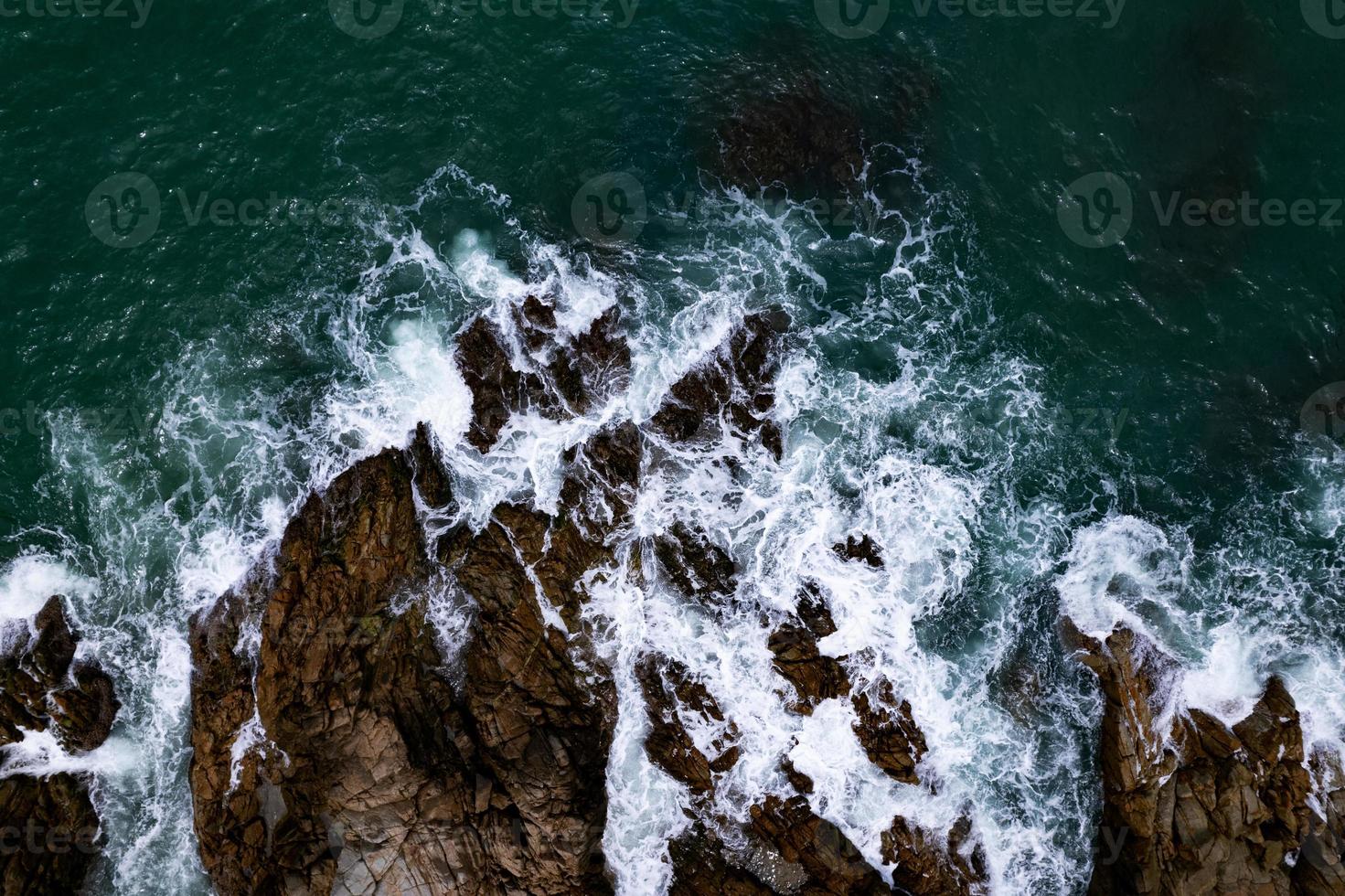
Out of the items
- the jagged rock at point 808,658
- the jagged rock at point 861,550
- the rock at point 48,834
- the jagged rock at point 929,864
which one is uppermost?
the jagged rock at point 861,550

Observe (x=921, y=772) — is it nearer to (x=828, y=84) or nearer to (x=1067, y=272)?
(x=1067, y=272)

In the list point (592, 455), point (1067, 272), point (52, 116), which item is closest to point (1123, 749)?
point (1067, 272)

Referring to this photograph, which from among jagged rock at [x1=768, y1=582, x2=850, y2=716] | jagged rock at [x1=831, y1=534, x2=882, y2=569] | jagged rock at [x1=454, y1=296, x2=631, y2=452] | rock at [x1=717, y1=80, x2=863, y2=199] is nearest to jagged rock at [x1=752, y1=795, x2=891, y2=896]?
jagged rock at [x1=768, y1=582, x2=850, y2=716]

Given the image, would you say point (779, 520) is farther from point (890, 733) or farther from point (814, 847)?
point (814, 847)

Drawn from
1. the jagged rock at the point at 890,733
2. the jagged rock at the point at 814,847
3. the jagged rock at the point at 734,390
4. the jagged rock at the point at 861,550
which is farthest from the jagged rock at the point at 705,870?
the jagged rock at the point at 734,390

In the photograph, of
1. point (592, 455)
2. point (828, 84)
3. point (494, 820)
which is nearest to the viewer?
point (494, 820)

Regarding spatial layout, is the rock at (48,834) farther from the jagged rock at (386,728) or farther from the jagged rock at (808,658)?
the jagged rock at (808,658)
